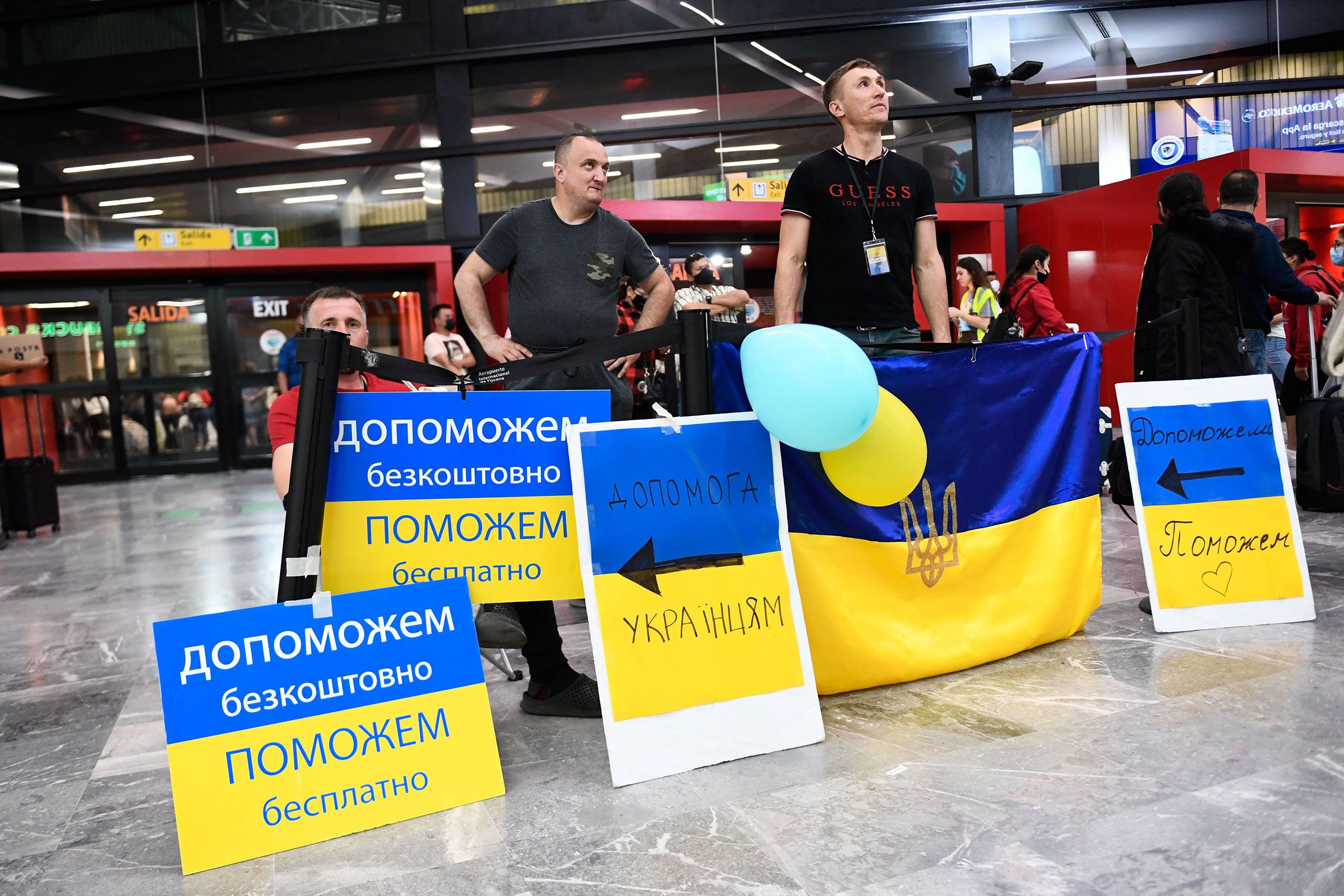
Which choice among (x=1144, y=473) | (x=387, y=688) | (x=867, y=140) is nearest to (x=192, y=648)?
(x=387, y=688)

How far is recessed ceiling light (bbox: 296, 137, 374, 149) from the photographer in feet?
41.9

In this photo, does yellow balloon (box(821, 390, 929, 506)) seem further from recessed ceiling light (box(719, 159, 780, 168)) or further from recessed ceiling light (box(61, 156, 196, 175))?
recessed ceiling light (box(61, 156, 196, 175))

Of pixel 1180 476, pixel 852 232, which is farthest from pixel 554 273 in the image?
pixel 1180 476

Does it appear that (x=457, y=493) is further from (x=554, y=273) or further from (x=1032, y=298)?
(x=1032, y=298)

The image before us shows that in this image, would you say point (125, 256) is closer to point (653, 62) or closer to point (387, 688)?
point (653, 62)

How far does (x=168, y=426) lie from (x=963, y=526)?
497 inches

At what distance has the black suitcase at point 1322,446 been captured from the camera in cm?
485

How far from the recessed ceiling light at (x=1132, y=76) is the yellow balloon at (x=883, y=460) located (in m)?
11.6

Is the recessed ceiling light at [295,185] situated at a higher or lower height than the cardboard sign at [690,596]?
higher

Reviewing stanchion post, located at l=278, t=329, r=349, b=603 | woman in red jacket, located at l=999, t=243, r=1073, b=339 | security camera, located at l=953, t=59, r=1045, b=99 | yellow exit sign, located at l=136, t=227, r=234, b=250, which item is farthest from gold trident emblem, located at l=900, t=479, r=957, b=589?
yellow exit sign, located at l=136, t=227, r=234, b=250

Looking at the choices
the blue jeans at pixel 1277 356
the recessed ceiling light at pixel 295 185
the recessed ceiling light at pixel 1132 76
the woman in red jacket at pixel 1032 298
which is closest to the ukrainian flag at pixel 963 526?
the woman in red jacket at pixel 1032 298

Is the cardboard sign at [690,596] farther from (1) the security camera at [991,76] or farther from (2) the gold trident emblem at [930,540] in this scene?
(1) the security camera at [991,76]

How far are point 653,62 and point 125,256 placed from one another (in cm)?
708

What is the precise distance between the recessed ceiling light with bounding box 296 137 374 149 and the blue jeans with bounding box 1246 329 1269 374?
11022 millimetres
